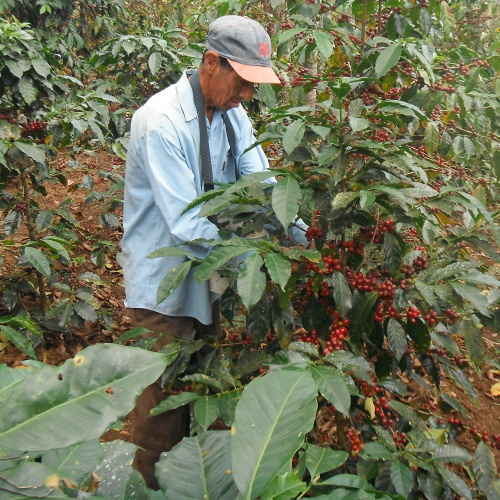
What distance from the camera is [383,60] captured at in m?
1.72

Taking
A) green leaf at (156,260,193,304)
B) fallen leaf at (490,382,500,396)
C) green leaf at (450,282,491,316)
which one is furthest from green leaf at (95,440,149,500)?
fallen leaf at (490,382,500,396)

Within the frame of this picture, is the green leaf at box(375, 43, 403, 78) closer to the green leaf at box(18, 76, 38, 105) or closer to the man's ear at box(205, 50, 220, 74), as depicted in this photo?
the man's ear at box(205, 50, 220, 74)

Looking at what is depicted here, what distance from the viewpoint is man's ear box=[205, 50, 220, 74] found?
1.89 metres

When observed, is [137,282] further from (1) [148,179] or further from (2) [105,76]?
(2) [105,76]

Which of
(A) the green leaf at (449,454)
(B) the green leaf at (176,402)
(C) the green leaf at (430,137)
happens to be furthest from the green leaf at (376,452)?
(C) the green leaf at (430,137)

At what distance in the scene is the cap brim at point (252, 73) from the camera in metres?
1.85

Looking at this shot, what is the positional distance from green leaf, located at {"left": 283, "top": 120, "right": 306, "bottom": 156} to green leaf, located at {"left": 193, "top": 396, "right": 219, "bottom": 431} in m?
0.73

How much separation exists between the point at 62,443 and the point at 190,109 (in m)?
1.61

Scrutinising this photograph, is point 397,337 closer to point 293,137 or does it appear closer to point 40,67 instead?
point 293,137

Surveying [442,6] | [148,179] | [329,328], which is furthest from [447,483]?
[442,6]

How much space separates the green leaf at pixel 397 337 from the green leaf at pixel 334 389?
31 centimetres

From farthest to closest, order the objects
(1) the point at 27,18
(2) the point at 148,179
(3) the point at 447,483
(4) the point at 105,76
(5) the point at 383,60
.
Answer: (1) the point at 27,18
(4) the point at 105,76
(2) the point at 148,179
(5) the point at 383,60
(3) the point at 447,483

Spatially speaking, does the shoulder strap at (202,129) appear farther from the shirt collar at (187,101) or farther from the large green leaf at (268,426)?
the large green leaf at (268,426)

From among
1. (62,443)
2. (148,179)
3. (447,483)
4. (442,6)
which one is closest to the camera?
(62,443)
